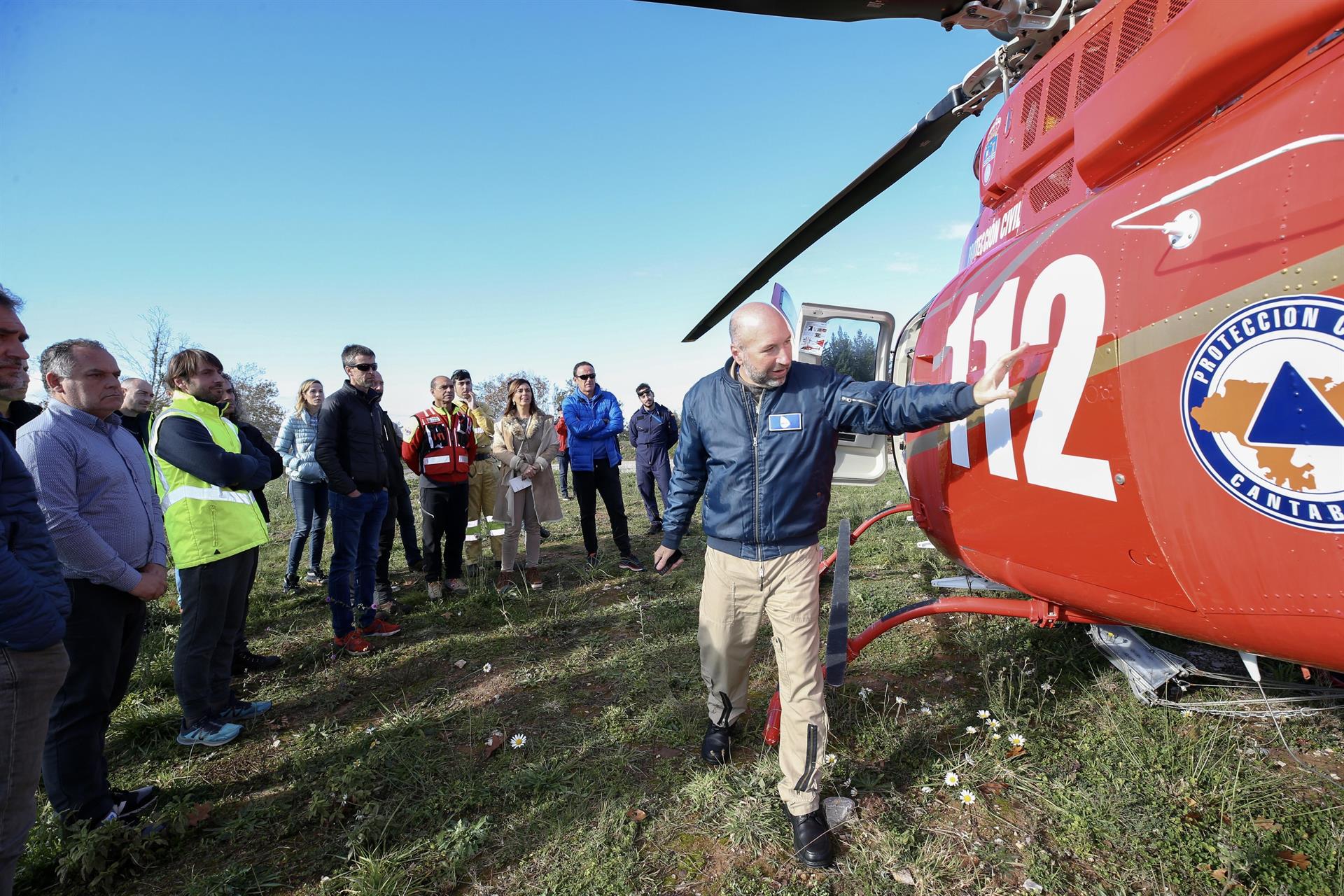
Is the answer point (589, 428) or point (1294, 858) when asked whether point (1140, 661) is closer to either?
point (1294, 858)

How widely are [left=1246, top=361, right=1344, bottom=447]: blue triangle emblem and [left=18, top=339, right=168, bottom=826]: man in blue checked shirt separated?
3.93 m

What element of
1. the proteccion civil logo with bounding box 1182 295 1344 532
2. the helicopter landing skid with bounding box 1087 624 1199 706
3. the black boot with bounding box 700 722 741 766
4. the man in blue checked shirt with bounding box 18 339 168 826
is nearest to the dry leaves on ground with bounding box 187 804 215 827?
the man in blue checked shirt with bounding box 18 339 168 826

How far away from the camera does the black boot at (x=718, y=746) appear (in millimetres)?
2967

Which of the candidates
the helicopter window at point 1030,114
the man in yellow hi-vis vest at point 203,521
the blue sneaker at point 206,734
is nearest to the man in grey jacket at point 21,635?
the man in yellow hi-vis vest at point 203,521

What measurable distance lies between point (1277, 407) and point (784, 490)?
1505 mm

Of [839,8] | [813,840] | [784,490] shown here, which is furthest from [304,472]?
[839,8]

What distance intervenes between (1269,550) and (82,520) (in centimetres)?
403

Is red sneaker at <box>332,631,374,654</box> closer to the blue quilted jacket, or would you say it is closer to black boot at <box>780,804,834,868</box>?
the blue quilted jacket

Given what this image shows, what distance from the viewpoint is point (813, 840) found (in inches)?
92.0

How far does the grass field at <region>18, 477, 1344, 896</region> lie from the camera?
2252 mm

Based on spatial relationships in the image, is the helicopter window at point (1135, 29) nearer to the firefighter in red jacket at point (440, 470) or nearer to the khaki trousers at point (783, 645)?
the khaki trousers at point (783, 645)

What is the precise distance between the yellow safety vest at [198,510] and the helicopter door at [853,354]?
11.8ft

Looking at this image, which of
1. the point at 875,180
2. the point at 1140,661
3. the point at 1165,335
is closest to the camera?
the point at 1165,335

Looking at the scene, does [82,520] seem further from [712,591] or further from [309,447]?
[309,447]
